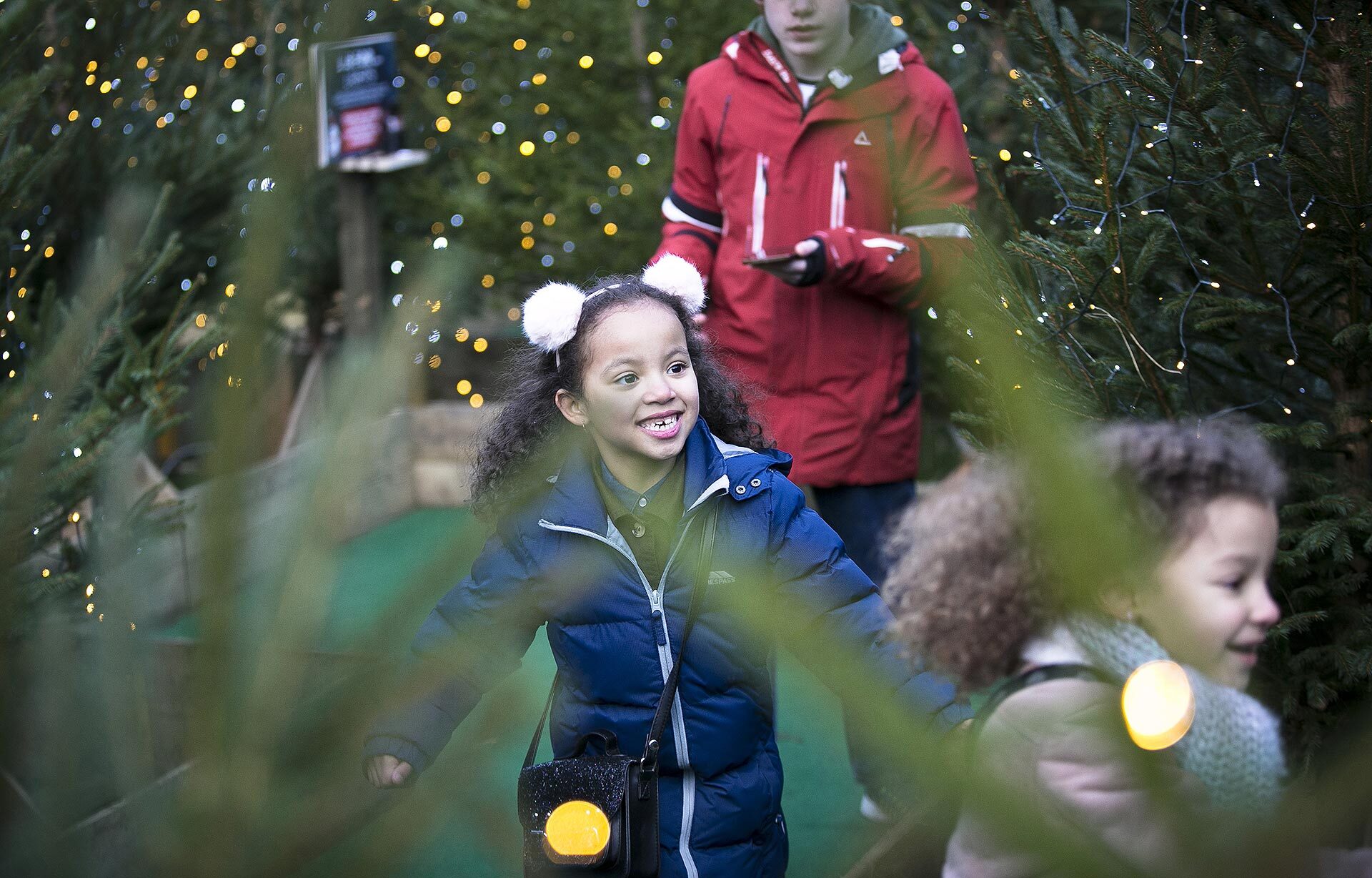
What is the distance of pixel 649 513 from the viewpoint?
2.08 meters

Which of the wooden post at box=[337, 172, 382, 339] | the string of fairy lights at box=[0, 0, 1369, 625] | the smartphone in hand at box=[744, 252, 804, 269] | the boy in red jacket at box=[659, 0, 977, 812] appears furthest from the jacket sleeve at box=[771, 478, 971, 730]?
the wooden post at box=[337, 172, 382, 339]

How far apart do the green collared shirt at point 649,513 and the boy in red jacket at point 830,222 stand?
2.80 ft

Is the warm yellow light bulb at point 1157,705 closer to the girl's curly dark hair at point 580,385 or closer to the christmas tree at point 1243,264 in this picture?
the christmas tree at point 1243,264

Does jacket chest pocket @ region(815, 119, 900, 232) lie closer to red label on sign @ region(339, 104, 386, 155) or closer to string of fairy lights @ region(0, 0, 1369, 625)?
string of fairy lights @ region(0, 0, 1369, 625)

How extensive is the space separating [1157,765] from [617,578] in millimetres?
1326

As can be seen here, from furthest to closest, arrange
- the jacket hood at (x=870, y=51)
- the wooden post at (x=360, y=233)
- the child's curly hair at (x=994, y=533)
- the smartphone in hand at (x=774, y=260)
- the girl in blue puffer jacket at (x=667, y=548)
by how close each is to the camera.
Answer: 1. the wooden post at (x=360, y=233)
2. the jacket hood at (x=870, y=51)
3. the smartphone in hand at (x=774, y=260)
4. the girl in blue puffer jacket at (x=667, y=548)
5. the child's curly hair at (x=994, y=533)

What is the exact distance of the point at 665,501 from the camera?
2094 mm

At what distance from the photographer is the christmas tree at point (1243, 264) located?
184cm

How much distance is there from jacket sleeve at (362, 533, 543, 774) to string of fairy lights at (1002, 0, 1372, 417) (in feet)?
4.86

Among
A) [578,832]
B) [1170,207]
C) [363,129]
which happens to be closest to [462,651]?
[578,832]

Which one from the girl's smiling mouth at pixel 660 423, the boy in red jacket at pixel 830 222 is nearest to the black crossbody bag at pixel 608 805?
the girl's smiling mouth at pixel 660 423

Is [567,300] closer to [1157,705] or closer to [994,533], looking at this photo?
[994,533]

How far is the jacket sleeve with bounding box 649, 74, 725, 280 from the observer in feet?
10.0

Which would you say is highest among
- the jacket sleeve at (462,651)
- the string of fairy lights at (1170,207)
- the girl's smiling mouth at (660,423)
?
the jacket sleeve at (462,651)
